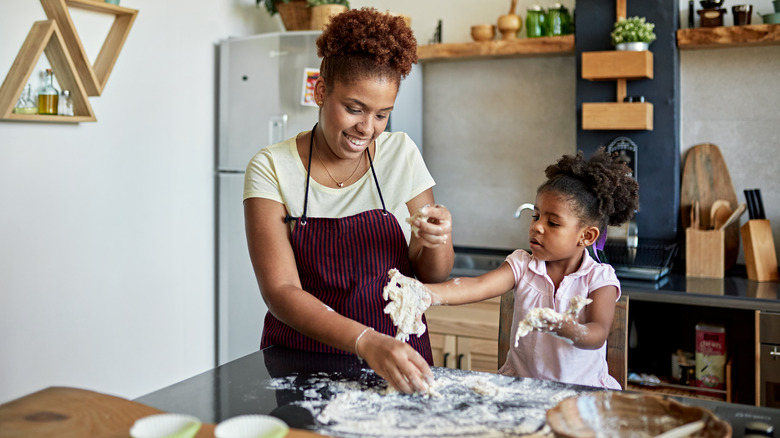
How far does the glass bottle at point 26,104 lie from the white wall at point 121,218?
0.06 meters

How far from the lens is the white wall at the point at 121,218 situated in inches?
104

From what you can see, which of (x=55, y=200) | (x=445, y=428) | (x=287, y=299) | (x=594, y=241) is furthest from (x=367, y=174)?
(x=55, y=200)

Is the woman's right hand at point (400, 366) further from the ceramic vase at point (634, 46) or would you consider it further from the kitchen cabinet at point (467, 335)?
the ceramic vase at point (634, 46)

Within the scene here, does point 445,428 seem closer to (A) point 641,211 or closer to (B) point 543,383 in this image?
(B) point 543,383

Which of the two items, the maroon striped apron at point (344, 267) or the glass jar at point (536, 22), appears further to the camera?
the glass jar at point (536, 22)

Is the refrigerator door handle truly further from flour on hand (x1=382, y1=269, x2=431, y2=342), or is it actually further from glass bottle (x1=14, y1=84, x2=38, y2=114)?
flour on hand (x1=382, y1=269, x2=431, y2=342)

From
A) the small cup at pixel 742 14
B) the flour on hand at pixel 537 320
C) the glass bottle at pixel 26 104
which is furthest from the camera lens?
the small cup at pixel 742 14

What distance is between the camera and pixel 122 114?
302cm

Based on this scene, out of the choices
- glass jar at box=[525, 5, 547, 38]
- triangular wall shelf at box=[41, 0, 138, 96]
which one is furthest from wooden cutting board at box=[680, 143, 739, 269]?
triangular wall shelf at box=[41, 0, 138, 96]

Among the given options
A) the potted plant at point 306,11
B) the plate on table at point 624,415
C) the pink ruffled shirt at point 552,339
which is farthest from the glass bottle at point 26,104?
the plate on table at point 624,415

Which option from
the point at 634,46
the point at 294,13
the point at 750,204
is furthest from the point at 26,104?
the point at 750,204

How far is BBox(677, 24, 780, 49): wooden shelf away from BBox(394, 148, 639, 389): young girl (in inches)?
51.6

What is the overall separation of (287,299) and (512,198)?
→ 6.91 feet

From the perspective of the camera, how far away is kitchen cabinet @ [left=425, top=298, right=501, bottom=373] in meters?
2.91
